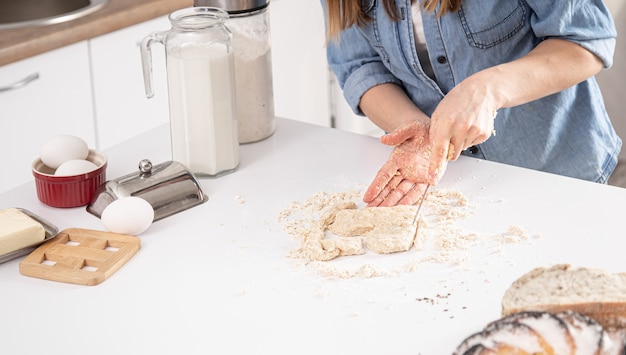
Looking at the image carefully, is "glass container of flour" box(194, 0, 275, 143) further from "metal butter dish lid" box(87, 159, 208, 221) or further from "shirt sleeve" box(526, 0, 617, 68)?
"shirt sleeve" box(526, 0, 617, 68)

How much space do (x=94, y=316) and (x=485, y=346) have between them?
513 millimetres

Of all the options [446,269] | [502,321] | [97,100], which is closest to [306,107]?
[97,100]

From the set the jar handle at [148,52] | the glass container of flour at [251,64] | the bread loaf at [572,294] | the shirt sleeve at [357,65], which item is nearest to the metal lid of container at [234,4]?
the glass container of flour at [251,64]

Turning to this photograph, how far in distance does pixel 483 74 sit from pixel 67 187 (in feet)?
2.31

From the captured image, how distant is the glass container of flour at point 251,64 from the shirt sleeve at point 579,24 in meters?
0.50

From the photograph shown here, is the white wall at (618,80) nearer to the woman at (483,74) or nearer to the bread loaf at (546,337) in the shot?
the woman at (483,74)

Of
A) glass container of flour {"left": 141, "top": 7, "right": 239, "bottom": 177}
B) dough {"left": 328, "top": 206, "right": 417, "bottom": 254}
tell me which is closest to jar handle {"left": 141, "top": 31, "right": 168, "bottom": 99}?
glass container of flour {"left": 141, "top": 7, "right": 239, "bottom": 177}

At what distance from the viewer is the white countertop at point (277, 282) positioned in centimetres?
105

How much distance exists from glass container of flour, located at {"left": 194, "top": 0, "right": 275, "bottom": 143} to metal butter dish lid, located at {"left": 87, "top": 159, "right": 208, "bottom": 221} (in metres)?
0.23

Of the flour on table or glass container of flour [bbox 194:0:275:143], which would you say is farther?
glass container of flour [bbox 194:0:275:143]

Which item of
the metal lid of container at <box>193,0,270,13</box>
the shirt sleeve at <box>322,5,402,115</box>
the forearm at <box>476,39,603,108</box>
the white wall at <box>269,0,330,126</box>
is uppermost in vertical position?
the metal lid of container at <box>193,0,270,13</box>

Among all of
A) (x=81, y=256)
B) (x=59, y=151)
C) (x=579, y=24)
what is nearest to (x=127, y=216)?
(x=81, y=256)

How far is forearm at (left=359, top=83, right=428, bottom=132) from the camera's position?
1608 millimetres

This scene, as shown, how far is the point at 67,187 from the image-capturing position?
1.39 meters
